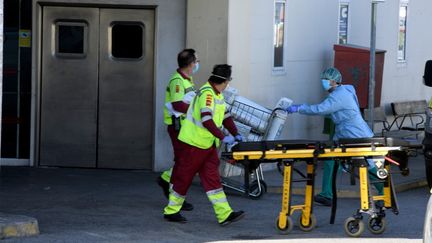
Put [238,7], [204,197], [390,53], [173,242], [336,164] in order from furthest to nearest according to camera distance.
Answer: [390,53] → [238,7] → [204,197] → [336,164] → [173,242]

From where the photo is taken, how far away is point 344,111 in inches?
538

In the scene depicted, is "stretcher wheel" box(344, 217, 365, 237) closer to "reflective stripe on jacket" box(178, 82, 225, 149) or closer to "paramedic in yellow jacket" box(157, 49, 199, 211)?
"reflective stripe on jacket" box(178, 82, 225, 149)

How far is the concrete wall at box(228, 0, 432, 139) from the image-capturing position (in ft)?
55.6

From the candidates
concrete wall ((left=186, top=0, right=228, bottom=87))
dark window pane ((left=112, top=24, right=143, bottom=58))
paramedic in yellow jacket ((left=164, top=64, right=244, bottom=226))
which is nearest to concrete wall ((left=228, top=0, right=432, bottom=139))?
concrete wall ((left=186, top=0, right=228, bottom=87))

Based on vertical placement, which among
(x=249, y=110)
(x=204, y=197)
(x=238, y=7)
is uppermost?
(x=238, y=7)

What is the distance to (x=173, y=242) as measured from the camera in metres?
11.5

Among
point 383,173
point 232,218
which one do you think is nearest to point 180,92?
point 232,218

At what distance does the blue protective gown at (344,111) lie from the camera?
13.6 metres

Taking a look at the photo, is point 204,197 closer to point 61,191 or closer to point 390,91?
point 61,191

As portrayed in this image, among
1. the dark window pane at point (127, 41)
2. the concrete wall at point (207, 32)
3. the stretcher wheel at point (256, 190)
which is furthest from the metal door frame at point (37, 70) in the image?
the stretcher wheel at point (256, 190)

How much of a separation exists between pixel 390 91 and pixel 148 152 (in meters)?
7.23

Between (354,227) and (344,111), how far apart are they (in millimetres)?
2075

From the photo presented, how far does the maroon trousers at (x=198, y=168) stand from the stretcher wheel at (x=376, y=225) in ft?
5.48

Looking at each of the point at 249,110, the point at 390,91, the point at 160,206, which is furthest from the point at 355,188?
the point at 390,91
